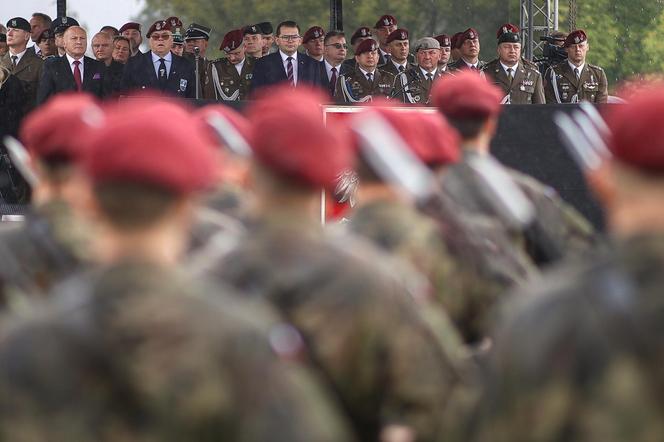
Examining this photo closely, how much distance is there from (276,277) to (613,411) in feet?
→ 3.61

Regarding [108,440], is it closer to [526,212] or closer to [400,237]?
[400,237]

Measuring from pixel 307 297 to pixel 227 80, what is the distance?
15447mm

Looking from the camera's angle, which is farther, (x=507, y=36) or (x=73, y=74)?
(x=507, y=36)

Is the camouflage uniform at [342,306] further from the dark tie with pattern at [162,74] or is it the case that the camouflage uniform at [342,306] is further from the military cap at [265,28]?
the military cap at [265,28]

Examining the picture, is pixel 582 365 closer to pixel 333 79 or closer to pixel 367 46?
pixel 333 79

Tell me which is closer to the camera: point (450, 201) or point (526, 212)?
point (450, 201)

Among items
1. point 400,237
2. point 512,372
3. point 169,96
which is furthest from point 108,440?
point 169,96

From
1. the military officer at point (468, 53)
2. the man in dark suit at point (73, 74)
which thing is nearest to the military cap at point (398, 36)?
the military officer at point (468, 53)

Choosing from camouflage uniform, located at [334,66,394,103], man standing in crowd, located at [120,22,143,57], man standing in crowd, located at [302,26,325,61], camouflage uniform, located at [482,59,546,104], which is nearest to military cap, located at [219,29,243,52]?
man standing in crowd, located at [302,26,325,61]

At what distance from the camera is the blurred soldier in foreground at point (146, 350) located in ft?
10.7

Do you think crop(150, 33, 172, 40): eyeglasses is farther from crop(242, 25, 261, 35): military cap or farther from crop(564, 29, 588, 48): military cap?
crop(564, 29, 588, 48): military cap

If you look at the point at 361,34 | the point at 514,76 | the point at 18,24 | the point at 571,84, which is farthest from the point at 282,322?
the point at 361,34

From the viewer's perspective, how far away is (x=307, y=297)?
412cm

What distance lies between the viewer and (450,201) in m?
6.34
